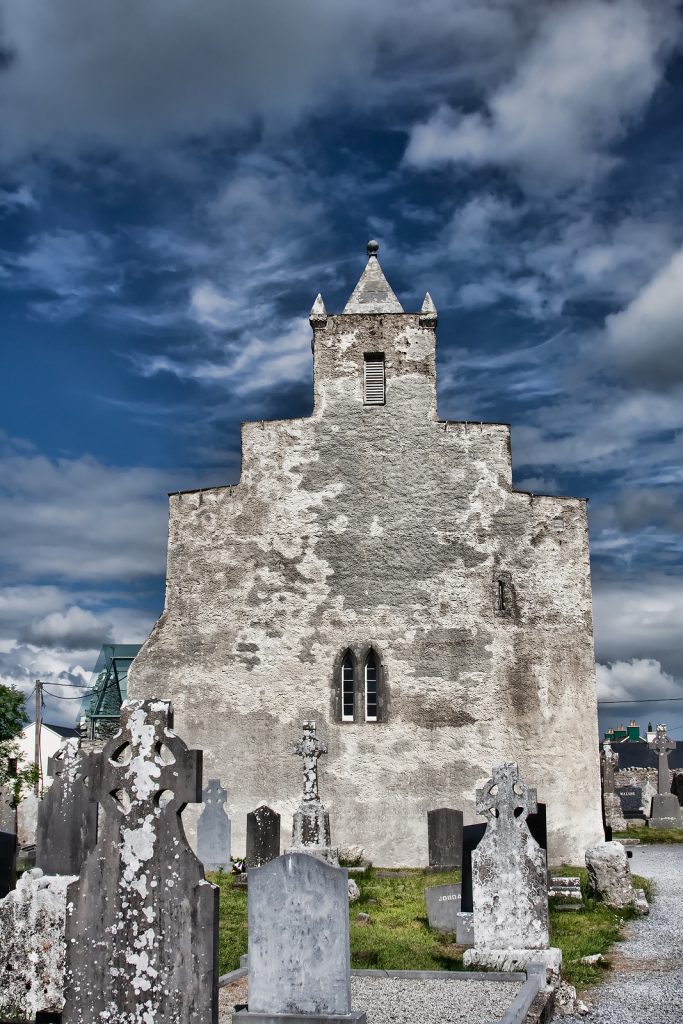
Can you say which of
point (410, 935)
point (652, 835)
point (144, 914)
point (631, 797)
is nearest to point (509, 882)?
point (410, 935)

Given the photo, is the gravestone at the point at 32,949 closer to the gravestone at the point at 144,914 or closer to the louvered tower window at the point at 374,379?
the gravestone at the point at 144,914

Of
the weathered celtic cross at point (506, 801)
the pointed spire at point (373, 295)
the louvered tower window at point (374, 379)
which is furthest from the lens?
the pointed spire at point (373, 295)

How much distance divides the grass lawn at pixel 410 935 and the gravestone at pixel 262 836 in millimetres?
1052

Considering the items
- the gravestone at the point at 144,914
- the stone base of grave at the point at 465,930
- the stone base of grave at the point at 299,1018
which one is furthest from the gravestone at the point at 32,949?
the stone base of grave at the point at 465,930

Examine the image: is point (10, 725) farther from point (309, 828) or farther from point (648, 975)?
point (648, 975)

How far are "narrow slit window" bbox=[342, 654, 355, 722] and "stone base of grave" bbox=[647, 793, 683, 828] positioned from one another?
48.6 feet

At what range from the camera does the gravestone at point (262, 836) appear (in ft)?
58.4

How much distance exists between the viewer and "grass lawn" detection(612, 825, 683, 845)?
94.1 ft

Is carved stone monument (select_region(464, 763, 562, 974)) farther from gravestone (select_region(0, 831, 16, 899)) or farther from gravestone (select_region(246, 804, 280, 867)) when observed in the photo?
gravestone (select_region(246, 804, 280, 867))

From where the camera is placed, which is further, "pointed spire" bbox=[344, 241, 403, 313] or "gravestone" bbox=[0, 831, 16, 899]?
"pointed spire" bbox=[344, 241, 403, 313]

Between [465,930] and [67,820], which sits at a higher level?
[67,820]

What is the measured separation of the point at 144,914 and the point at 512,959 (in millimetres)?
6134

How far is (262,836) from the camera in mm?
17984

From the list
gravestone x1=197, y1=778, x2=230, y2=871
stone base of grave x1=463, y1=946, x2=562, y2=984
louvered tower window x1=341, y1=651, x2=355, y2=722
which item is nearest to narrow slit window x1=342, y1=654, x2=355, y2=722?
louvered tower window x1=341, y1=651, x2=355, y2=722
